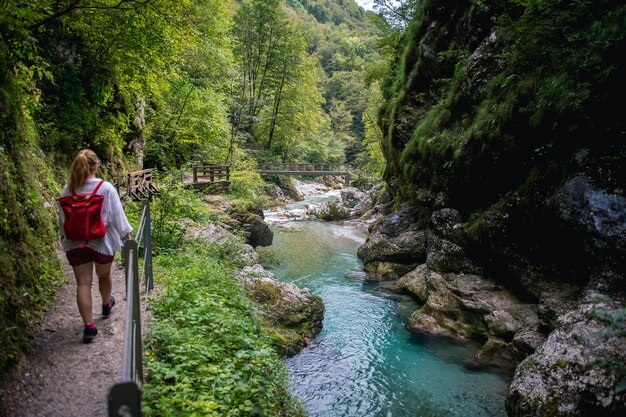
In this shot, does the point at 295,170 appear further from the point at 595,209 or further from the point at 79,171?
the point at 79,171

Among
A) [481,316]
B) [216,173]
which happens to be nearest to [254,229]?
[216,173]

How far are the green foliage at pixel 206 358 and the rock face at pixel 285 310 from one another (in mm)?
1476

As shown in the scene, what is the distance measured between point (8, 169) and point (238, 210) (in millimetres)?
13214

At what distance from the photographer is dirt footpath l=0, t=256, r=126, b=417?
306cm

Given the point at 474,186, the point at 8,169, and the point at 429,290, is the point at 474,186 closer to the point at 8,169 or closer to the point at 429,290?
the point at 429,290

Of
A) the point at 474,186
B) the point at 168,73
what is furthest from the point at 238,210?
the point at 474,186

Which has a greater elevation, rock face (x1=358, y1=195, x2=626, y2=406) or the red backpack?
the red backpack

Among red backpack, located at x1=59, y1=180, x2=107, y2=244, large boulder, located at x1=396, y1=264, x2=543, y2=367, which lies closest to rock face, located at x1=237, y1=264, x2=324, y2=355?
large boulder, located at x1=396, y1=264, x2=543, y2=367

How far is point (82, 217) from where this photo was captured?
3.68m

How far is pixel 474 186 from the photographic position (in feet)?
32.5

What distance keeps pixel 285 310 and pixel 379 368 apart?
8.11 ft

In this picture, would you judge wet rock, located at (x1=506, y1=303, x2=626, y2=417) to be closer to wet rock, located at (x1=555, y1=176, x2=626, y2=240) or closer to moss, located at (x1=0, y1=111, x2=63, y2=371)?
wet rock, located at (x1=555, y1=176, x2=626, y2=240)

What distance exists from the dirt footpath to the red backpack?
3.93 ft

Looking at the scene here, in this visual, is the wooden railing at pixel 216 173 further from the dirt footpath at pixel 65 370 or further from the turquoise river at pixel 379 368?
the dirt footpath at pixel 65 370
